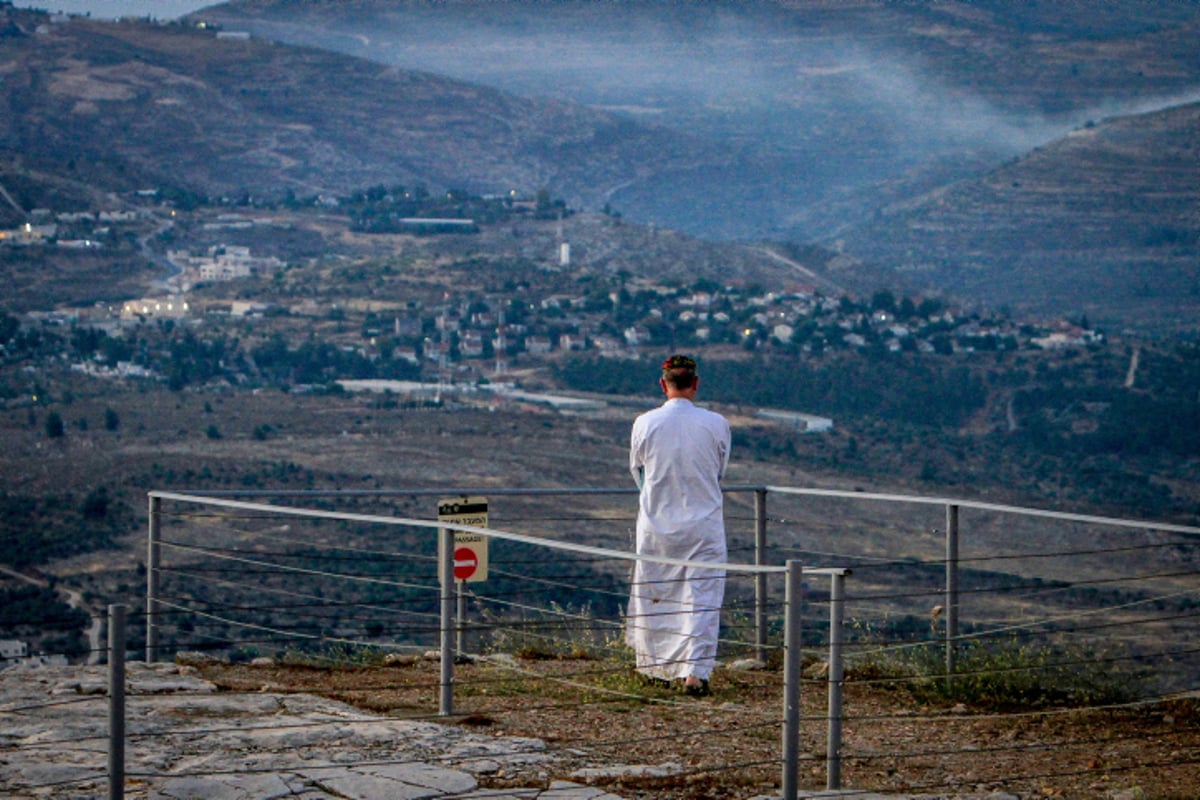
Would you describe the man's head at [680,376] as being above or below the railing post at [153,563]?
above

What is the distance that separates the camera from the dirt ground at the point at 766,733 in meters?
6.12

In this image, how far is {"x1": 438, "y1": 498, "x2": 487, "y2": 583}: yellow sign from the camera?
768 centimetres

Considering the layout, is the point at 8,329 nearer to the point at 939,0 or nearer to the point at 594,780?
the point at 594,780

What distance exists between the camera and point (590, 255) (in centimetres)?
10175

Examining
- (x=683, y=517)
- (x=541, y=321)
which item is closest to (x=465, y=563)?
(x=683, y=517)

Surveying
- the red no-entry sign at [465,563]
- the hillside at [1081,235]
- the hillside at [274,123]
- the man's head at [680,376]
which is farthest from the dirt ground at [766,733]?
the hillside at [274,123]

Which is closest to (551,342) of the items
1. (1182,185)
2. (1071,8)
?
(1182,185)

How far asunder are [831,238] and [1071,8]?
156 ft

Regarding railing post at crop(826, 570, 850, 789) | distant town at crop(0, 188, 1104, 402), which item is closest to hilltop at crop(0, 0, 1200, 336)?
distant town at crop(0, 188, 1104, 402)

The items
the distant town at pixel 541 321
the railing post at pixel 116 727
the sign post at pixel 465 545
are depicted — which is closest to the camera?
the railing post at pixel 116 727

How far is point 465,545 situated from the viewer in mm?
7992

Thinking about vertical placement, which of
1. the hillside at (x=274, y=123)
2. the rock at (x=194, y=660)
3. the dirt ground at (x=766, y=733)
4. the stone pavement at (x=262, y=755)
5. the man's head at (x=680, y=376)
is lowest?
the rock at (x=194, y=660)

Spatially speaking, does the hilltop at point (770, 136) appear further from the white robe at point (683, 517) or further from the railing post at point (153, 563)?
the railing post at point (153, 563)

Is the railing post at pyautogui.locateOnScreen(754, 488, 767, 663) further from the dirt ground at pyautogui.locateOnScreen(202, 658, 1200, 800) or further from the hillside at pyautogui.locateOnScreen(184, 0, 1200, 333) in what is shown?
the hillside at pyautogui.locateOnScreen(184, 0, 1200, 333)
